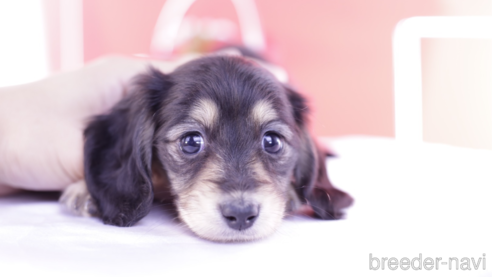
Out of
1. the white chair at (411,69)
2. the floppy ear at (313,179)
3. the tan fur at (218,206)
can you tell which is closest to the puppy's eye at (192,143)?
the tan fur at (218,206)

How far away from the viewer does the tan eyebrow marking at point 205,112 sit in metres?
1.60

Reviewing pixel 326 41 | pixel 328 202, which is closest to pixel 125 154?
pixel 328 202

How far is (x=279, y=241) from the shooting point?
4.59ft

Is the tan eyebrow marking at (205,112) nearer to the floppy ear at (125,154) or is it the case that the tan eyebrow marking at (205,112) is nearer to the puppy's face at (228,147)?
the puppy's face at (228,147)

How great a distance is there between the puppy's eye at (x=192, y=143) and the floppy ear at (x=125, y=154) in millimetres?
149

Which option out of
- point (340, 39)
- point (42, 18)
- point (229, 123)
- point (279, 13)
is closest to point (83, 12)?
point (42, 18)

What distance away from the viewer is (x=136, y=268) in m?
1.12

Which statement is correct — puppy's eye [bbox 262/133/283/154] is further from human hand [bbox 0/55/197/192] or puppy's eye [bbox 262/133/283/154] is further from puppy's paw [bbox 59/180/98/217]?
human hand [bbox 0/55/197/192]

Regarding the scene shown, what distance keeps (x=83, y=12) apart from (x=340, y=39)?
137 inches

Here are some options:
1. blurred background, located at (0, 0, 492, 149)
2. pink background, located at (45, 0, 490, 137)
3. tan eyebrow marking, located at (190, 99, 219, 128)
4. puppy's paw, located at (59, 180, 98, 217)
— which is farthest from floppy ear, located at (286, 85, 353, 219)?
pink background, located at (45, 0, 490, 137)

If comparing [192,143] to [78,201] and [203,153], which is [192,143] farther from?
[78,201]

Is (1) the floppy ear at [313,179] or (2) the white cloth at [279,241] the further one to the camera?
(1) the floppy ear at [313,179]

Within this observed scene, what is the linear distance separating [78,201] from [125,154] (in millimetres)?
300

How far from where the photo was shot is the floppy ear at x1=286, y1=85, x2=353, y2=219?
5.65 feet
